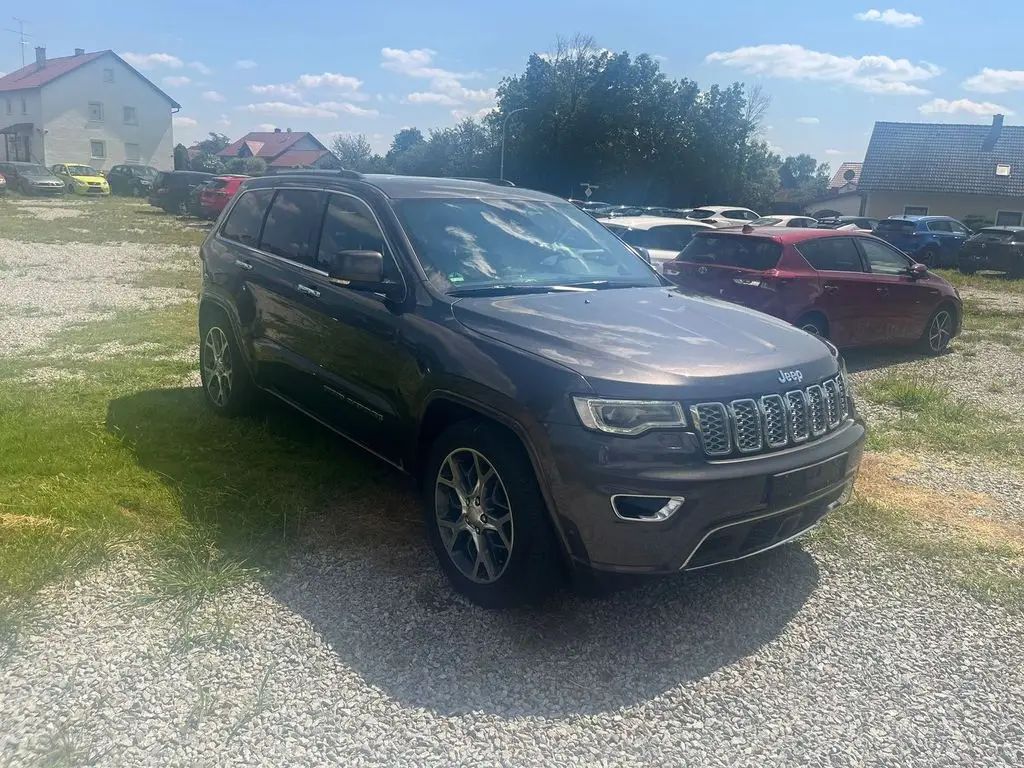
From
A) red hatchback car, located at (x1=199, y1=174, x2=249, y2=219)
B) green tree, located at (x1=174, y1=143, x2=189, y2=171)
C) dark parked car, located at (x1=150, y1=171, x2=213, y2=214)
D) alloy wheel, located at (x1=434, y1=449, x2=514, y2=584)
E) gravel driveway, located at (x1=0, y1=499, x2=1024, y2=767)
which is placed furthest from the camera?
green tree, located at (x1=174, y1=143, x2=189, y2=171)

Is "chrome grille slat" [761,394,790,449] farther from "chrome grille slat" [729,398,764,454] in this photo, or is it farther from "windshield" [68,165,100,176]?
"windshield" [68,165,100,176]

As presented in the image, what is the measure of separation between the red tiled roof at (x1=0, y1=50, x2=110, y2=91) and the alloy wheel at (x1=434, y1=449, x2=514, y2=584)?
6516 centimetres

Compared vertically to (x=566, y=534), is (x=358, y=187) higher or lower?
higher

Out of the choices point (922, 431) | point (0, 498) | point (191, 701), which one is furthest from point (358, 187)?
point (922, 431)

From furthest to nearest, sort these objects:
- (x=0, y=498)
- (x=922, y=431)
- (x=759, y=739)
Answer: (x=922, y=431) < (x=0, y=498) < (x=759, y=739)

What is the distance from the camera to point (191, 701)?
3.06m

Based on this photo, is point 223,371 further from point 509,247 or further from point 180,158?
point 180,158

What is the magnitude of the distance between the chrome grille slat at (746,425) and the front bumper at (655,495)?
2.1 inches

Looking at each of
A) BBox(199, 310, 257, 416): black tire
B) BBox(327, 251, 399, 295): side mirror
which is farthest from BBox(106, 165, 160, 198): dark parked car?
BBox(327, 251, 399, 295): side mirror

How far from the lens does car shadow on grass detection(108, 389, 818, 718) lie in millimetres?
3260

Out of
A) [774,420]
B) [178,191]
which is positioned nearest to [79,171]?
[178,191]

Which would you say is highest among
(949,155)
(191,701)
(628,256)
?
(949,155)

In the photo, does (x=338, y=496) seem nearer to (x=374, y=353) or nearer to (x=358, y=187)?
(x=374, y=353)

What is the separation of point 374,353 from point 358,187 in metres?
1.15
